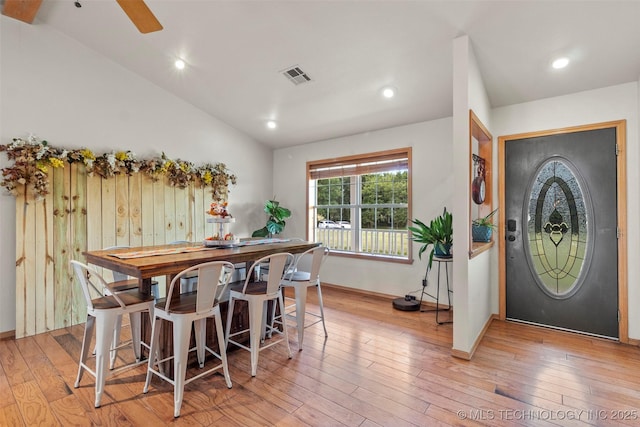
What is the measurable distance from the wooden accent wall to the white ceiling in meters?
1.50

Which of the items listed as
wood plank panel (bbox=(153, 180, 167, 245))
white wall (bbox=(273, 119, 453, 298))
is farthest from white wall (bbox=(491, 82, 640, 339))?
wood plank panel (bbox=(153, 180, 167, 245))

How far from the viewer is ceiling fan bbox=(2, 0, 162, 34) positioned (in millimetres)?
2068

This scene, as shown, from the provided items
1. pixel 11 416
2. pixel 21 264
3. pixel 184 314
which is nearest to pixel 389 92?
pixel 184 314

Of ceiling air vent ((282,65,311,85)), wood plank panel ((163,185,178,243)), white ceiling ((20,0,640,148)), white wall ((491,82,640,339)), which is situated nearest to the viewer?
white ceiling ((20,0,640,148))

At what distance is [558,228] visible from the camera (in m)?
3.30

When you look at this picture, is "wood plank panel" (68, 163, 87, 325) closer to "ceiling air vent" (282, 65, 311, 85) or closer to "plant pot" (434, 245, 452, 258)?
"ceiling air vent" (282, 65, 311, 85)

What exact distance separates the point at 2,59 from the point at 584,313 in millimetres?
6286

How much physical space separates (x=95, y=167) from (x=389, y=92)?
343 cm

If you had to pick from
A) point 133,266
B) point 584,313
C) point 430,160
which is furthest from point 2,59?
point 584,313

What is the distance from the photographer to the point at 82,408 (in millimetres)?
1977

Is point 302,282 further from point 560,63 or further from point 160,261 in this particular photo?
point 560,63

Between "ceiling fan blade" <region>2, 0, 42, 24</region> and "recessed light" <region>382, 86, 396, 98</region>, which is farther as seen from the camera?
"recessed light" <region>382, 86, 396, 98</region>

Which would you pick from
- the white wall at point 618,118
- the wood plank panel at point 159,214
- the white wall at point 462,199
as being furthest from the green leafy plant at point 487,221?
the wood plank panel at point 159,214

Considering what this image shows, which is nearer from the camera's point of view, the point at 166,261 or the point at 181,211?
the point at 166,261
